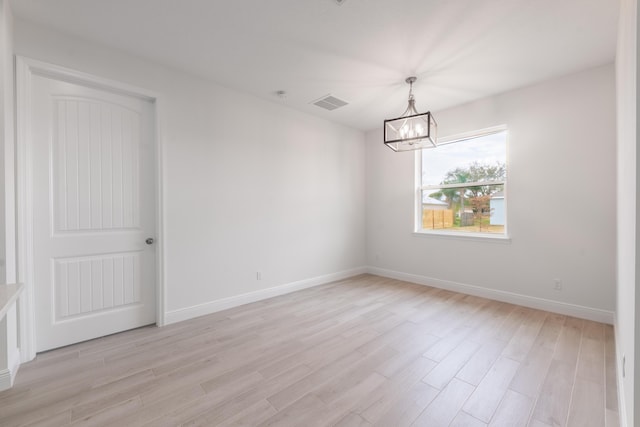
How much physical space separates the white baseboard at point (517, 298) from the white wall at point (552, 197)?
0.11 feet

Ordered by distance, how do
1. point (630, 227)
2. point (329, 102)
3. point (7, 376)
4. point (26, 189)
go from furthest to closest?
point (329, 102), point (26, 189), point (7, 376), point (630, 227)

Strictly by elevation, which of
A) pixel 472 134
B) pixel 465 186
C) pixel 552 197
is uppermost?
pixel 472 134

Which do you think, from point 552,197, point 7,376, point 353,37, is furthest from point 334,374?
point 552,197

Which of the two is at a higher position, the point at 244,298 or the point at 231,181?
the point at 231,181

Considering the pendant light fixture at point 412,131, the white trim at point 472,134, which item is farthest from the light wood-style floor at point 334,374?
the white trim at point 472,134

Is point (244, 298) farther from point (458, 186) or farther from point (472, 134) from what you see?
point (472, 134)

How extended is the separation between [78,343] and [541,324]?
4.65 m

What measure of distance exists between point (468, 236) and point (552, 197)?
1081 millimetres

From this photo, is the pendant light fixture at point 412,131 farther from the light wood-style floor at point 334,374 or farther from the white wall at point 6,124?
the white wall at point 6,124

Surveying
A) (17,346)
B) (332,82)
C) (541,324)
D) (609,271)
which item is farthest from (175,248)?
(609,271)

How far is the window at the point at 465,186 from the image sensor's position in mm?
3777

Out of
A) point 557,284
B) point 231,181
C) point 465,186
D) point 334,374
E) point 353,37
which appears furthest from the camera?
point 465,186

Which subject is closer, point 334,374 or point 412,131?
point 334,374

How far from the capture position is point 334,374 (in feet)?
6.77
